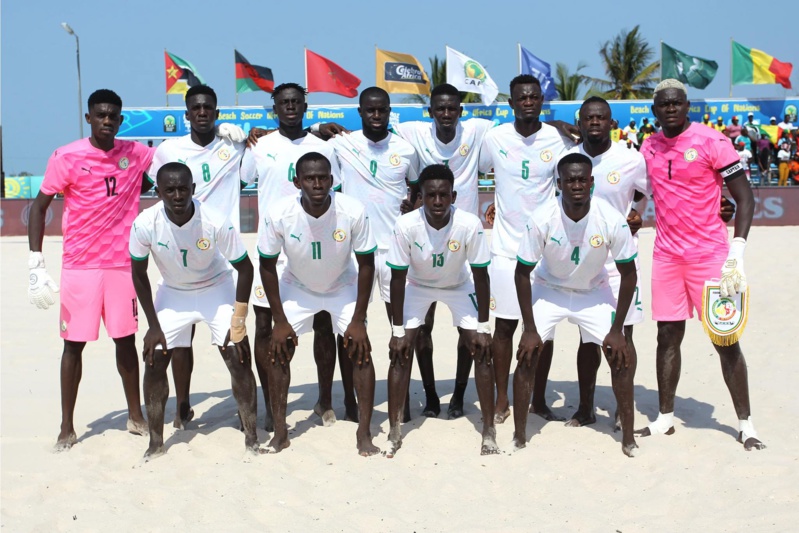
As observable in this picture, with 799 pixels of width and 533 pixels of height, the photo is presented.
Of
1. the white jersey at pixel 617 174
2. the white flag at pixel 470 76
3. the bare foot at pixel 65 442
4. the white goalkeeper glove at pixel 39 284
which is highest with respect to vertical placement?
the white flag at pixel 470 76

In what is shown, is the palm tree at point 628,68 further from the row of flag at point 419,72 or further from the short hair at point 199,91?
the short hair at point 199,91

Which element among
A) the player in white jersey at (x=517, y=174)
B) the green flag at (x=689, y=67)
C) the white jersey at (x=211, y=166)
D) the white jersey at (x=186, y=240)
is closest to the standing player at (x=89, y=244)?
the white jersey at (x=211, y=166)

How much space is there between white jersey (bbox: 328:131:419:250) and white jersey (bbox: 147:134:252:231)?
35.5 inches

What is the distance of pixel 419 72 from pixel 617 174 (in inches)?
970

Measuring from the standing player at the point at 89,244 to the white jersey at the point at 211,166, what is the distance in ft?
1.10

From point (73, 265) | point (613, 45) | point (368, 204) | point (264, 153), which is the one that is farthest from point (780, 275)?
point (613, 45)

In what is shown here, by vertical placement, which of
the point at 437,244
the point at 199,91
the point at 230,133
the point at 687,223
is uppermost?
the point at 199,91

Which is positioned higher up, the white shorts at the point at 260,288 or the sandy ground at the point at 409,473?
the white shorts at the point at 260,288

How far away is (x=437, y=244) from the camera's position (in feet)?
18.9

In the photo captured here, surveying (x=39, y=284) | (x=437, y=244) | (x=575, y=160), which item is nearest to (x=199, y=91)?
(x=39, y=284)

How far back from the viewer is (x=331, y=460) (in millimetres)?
5598

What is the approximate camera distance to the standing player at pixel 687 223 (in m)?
5.84

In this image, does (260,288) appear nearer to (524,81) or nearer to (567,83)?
(524,81)

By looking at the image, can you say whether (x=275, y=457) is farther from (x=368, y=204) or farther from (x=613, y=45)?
(x=613, y=45)
